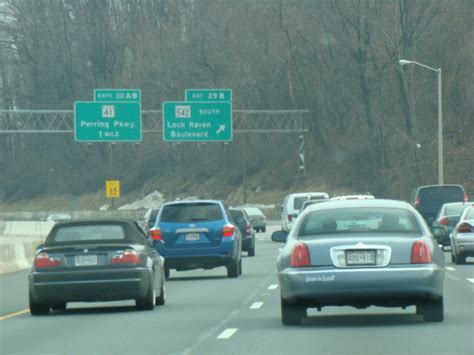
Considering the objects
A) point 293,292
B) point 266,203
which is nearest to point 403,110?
point 266,203

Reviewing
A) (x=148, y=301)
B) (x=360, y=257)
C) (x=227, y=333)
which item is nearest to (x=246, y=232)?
(x=148, y=301)

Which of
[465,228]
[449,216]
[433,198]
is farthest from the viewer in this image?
[433,198]

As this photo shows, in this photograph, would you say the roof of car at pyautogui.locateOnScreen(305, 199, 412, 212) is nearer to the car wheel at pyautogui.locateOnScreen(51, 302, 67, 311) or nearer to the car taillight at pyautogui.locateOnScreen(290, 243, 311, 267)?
the car taillight at pyautogui.locateOnScreen(290, 243, 311, 267)

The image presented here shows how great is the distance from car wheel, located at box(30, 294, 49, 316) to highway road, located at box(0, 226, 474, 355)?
128 millimetres

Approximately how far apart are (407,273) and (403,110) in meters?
63.7

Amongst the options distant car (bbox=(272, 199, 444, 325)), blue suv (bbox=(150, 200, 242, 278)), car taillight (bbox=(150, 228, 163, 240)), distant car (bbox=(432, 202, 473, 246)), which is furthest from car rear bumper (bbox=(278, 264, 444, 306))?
distant car (bbox=(432, 202, 473, 246))

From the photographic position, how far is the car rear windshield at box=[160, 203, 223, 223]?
28.9 metres

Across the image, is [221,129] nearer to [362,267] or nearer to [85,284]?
[85,284]

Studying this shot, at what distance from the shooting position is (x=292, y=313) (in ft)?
55.0

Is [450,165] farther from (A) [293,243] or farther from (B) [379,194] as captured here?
(A) [293,243]

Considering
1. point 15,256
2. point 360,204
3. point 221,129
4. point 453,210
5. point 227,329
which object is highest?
point 221,129

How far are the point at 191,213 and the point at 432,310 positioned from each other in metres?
12.8

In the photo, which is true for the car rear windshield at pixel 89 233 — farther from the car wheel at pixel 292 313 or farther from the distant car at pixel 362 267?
the distant car at pixel 362 267

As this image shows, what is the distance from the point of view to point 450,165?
72438 mm
